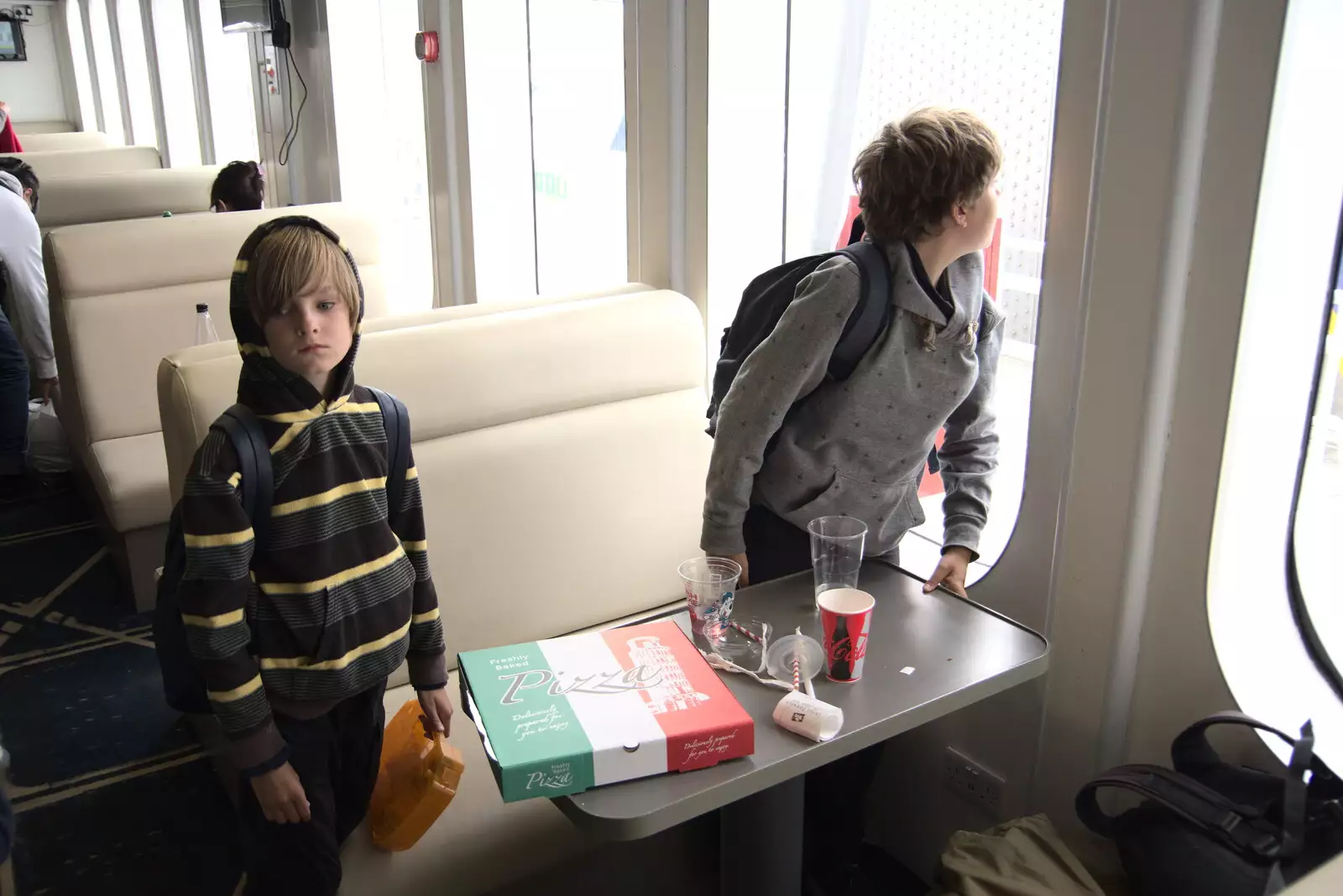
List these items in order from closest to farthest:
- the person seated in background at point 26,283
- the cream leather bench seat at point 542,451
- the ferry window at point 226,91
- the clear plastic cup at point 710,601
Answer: the clear plastic cup at point 710,601 < the cream leather bench seat at point 542,451 < the person seated in background at point 26,283 < the ferry window at point 226,91

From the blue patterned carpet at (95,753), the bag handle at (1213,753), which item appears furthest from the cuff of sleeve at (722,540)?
the blue patterned carpet at (95,753)

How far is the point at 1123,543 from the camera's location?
1.71 meters

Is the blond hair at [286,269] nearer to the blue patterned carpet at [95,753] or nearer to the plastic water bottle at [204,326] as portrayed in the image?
the blue patterned carpet at [95,753]

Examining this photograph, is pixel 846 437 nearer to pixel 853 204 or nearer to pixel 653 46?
pixel 853 204

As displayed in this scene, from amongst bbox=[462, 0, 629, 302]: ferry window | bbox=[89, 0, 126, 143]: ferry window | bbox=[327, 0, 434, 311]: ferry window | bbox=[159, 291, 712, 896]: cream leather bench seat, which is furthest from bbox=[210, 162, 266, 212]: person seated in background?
bbox=[89, 0, 126, 143]: ferry window

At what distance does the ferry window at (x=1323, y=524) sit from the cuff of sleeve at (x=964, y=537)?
1.58ft

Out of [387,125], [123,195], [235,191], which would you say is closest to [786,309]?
[235,191]

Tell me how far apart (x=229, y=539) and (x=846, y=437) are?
918 millimetres

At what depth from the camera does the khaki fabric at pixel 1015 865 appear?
5.30ft

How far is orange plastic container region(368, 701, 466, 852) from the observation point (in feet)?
5.21

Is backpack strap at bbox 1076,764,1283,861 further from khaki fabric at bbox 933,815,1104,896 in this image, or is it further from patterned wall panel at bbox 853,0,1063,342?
patterned wall panel at bbox 853,0,1063,342

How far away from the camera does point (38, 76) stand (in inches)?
413

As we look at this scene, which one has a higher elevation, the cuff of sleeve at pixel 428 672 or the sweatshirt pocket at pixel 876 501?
the sweatshirt pocket at pixel 876 501

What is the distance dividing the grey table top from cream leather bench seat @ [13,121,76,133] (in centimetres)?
1106
